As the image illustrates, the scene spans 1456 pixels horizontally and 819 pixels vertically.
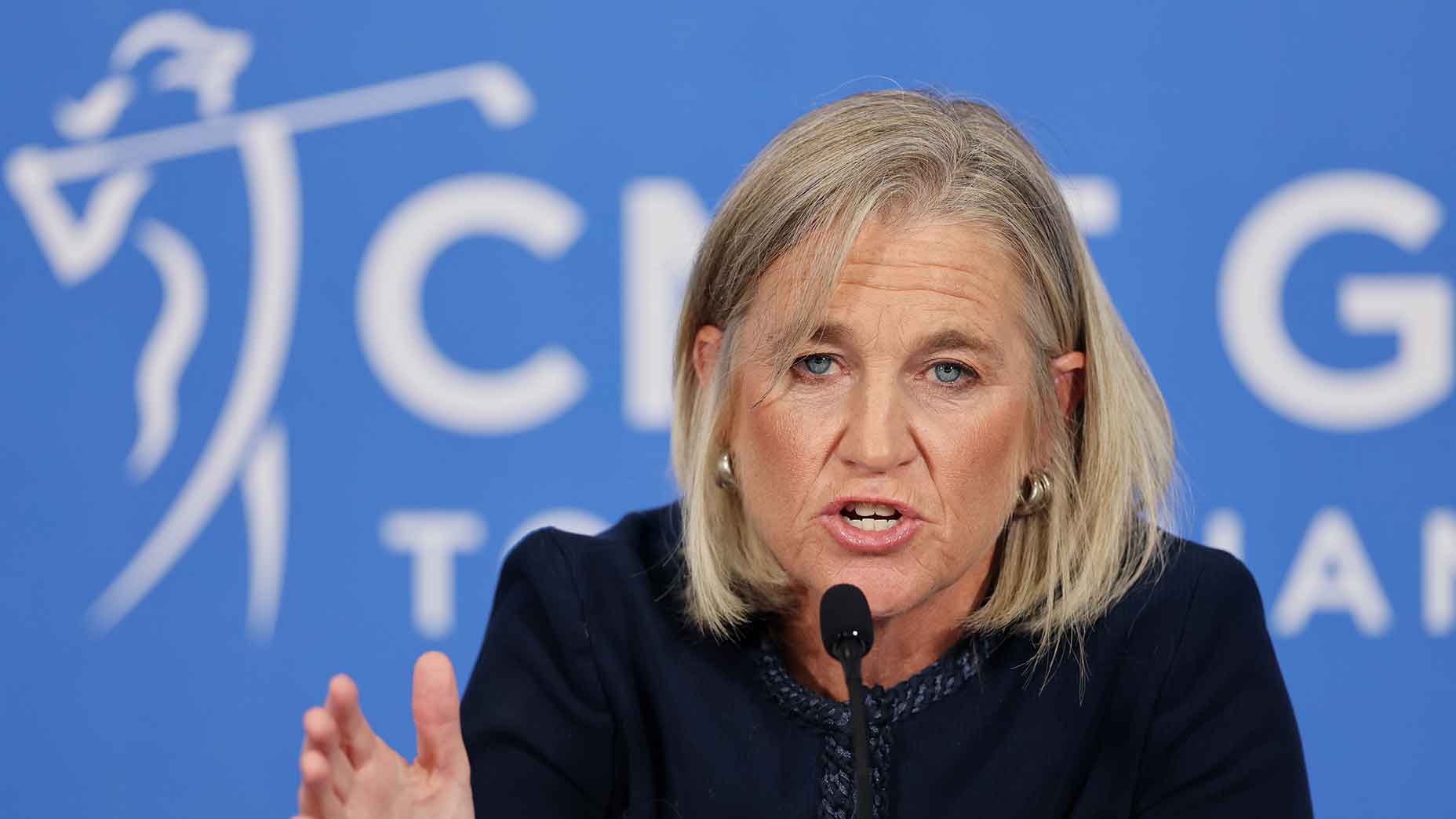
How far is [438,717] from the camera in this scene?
107 cm

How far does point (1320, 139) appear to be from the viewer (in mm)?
2146

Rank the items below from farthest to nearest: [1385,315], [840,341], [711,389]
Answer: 1. [1385,315]
2. [711,389]
3. [840,341]

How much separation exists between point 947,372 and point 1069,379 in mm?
178

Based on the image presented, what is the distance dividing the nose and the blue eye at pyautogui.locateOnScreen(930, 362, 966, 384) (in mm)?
44

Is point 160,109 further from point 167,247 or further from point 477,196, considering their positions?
point 477,196

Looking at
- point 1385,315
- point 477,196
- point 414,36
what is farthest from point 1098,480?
point 414,36

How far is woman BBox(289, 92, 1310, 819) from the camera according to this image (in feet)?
4.15

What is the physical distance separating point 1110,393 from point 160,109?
1.42 metres

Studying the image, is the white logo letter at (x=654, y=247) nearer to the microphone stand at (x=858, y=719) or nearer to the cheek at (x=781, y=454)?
the cheek at (x=781, y=454)

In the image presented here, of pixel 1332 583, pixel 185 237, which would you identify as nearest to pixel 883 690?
pixel 1332 583

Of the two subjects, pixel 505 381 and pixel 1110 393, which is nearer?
pixel 1110 393

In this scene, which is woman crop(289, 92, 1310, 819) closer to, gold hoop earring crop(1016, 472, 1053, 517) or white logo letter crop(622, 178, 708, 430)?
gold hoop earring crop(1016, 472, 1053, 517)

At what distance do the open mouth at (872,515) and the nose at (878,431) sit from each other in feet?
0.11

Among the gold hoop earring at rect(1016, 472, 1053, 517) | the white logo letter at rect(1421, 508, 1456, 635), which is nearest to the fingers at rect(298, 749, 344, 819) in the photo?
the gold hoop earring at rect(1016, 472, 1053, 517)
